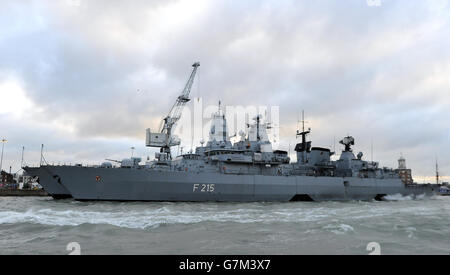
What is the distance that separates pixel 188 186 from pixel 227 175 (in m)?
3.68

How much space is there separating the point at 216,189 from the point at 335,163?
1784 cm

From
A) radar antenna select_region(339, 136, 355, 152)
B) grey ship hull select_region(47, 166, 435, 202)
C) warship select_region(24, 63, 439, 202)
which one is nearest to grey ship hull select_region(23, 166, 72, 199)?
warship select_region(24, 63, 439, 202)

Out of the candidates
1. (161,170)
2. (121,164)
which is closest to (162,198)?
(161,170)

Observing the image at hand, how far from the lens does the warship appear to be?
24.2 metres

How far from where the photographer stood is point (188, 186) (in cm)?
2566

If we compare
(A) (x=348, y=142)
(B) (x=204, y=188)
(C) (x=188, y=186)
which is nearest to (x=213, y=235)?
(C) (x=188, y=186)

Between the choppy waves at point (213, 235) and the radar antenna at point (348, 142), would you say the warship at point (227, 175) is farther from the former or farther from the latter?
the choppy waves at point (213, 235)

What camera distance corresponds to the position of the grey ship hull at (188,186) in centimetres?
2406

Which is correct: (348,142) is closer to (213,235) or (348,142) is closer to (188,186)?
(188,186)

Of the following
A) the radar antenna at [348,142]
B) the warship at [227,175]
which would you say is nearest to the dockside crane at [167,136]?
the warship at [227,175]

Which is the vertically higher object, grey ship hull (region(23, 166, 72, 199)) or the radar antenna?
the radar antenna

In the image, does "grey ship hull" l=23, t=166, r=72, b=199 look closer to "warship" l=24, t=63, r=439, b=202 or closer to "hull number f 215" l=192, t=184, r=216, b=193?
"warship" l=24, t=63, r=439, b=202
